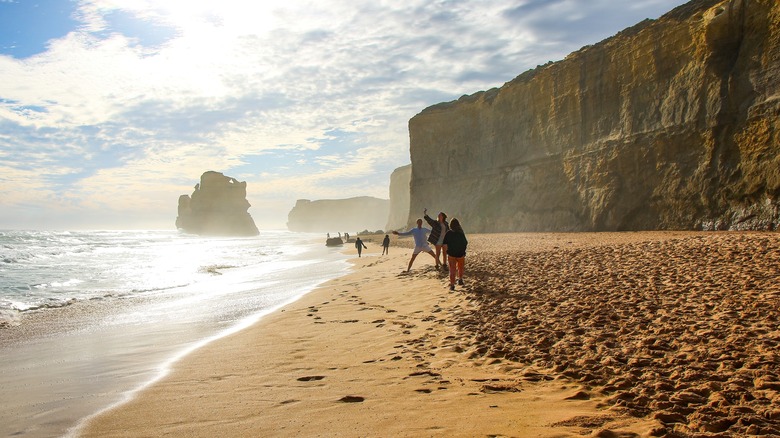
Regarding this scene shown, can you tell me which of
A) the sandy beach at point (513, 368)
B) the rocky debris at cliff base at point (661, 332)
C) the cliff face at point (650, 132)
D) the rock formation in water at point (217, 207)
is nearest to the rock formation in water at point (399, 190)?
the rock formation in water at point (217, 207)

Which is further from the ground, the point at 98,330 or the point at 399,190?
the point at 399,190

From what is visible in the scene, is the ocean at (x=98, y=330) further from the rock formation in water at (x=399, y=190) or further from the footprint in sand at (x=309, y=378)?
the rock formation in water at (x=399, y=190)

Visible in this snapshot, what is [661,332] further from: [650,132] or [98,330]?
[650,132]

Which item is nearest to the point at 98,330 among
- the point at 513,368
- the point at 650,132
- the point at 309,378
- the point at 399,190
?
the point at 309,378

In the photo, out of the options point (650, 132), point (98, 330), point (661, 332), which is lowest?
point (98, 330)

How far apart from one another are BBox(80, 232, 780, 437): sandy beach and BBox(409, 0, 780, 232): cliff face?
16.1 m

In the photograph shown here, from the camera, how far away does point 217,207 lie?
139 meters

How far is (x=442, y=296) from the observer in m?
8.88

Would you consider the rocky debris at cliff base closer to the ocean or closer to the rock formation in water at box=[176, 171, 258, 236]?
the ocean

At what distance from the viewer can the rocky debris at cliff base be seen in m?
3.20

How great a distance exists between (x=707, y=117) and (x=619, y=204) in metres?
6.96

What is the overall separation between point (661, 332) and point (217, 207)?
480ft

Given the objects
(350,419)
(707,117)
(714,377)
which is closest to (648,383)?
(714,377)

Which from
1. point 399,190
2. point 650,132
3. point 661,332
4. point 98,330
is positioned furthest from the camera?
point 399,190
